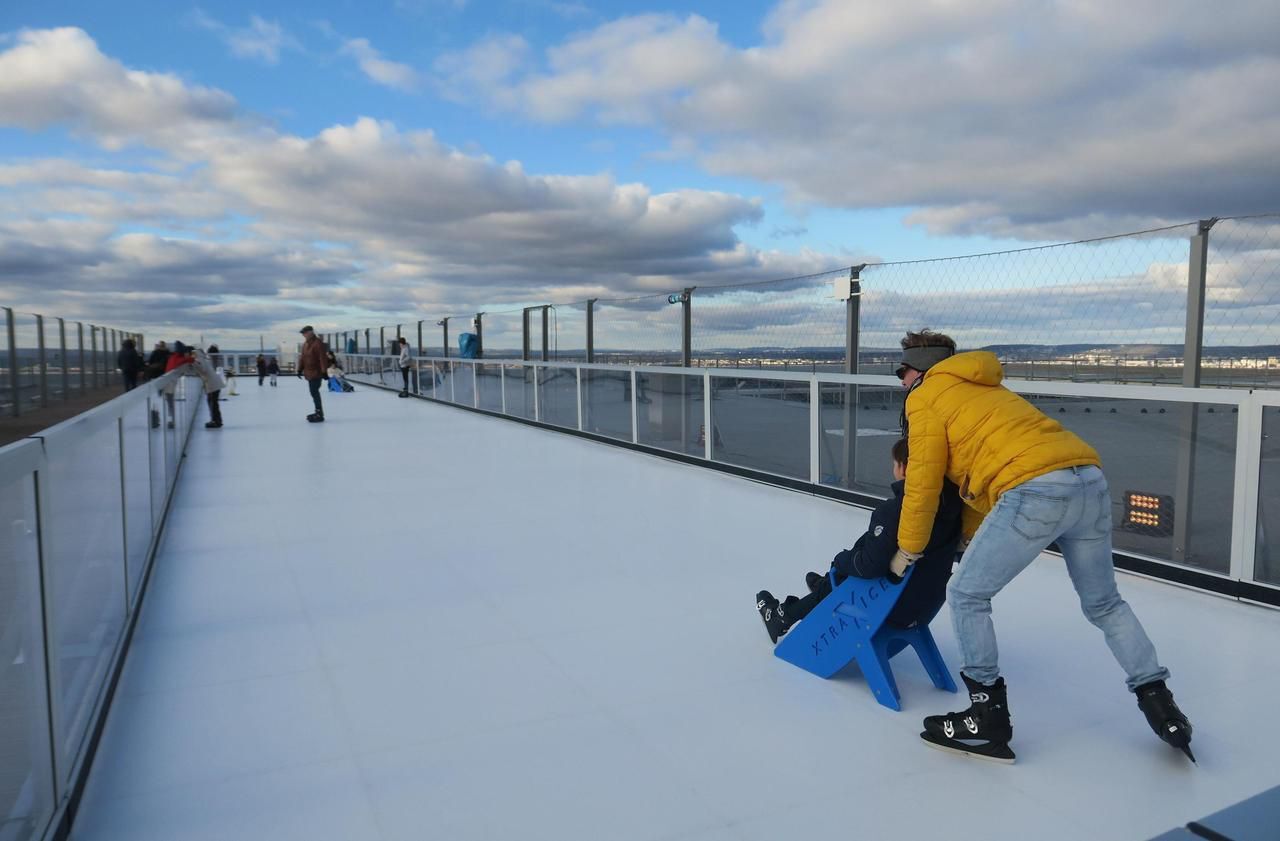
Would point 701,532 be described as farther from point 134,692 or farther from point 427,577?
point 134,692

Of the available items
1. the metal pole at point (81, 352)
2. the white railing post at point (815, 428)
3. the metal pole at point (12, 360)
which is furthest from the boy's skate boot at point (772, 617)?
the metal pole at point (81, 352)

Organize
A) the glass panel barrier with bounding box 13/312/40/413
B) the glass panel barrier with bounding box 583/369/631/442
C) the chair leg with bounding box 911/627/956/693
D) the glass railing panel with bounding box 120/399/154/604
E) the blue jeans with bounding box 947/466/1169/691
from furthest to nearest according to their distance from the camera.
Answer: the glass panel barrier with bounding box 13/312/40/413 → the glass panel barrier with bounding box 583/369/631/442 → the glass railing panel with bounding box 120/399/154/604 → the chair leg with bounding box 911/627/956/693 → the blue jeans with bounding box 947/466/1169/691

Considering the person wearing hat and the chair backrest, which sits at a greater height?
the person wearing hat

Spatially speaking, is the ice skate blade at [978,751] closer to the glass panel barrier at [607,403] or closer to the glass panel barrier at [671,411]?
the glass panel barrier at [671,411]

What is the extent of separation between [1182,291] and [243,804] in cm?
442

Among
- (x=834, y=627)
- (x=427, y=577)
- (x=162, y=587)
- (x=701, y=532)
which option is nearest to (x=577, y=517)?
(x=701, y=532)

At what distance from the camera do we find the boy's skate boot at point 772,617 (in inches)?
117

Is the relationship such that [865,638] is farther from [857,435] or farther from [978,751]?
[857,435]

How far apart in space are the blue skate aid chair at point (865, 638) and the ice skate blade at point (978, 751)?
0.78 feet

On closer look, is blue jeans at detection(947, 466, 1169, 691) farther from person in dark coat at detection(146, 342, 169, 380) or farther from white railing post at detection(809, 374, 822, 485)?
person in dark coat at detection(146, 342, 169, 380)

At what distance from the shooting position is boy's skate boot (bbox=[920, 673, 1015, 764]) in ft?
7.20

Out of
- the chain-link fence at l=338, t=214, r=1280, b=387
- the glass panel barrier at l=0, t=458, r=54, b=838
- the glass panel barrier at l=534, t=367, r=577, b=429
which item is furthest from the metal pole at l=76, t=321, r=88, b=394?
the glass panel barrier at l=0, t=458, r=54, b=838

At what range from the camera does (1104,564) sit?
2193 mm

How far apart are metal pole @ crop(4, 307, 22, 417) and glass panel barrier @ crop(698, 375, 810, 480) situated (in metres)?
10.6
